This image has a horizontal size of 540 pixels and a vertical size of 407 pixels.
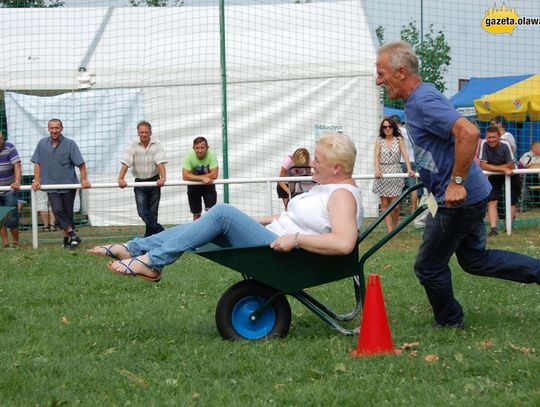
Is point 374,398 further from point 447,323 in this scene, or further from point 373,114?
point 373,114

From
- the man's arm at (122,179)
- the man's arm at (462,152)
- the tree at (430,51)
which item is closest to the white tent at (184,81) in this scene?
the tree at (430,51)

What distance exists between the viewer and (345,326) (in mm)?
5988

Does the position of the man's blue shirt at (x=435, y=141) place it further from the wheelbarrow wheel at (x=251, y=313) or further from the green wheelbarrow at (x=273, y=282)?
the wheelbarrow wheel at (x=251, y=313)

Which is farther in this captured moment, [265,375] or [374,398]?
[265,375]

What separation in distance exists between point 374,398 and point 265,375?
2.27ft

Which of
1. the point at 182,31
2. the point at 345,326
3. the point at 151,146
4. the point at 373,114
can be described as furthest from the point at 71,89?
the point at 345,326

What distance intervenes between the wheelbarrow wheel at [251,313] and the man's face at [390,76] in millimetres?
1378

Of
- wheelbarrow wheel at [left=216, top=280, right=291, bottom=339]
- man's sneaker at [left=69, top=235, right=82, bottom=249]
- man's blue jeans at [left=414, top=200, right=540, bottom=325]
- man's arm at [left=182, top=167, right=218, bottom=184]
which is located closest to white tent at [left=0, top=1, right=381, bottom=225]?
man's arm at [left=182, top=167, right=218, bottom=184]

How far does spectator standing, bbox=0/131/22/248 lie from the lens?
39.8 feet

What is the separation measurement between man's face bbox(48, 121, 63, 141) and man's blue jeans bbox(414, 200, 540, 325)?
7.63 m

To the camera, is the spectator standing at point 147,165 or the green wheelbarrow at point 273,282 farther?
the spectator standing at point 147,165

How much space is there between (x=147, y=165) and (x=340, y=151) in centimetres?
743

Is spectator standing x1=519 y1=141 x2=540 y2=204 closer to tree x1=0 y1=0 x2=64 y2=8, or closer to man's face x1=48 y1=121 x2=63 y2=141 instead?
man's face x1=48 y1=121 x2=63 y2=141

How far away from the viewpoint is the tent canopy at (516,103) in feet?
56.1
